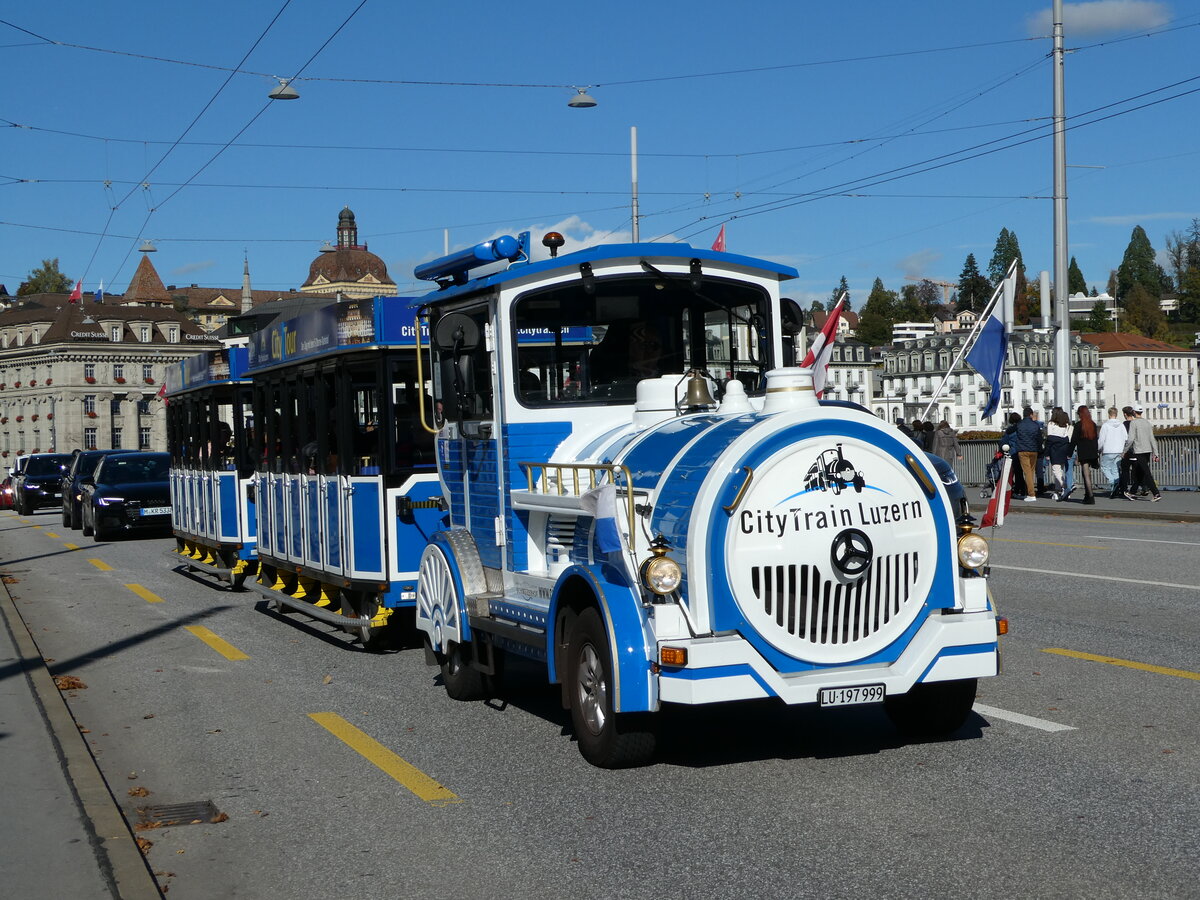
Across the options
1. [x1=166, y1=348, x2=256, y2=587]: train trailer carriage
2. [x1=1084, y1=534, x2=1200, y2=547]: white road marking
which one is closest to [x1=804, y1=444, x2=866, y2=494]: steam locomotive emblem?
[x1=166, y1=348, x2=256, y2=587]: train trailer carriage

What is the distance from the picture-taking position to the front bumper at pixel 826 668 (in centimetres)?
656

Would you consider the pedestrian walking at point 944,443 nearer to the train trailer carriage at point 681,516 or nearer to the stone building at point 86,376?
the train trailer carriage at point 681,516

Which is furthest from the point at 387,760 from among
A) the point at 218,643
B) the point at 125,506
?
the point at 125,506

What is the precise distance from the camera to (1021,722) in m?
7.92

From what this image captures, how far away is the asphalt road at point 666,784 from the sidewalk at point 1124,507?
13.0 metres


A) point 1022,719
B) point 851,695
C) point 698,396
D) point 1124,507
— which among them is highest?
point 698,396

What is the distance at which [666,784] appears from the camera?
691cm

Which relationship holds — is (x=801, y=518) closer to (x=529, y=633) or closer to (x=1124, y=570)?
(x=529, y=633)

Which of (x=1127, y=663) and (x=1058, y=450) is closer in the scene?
(x=1127, y=663)

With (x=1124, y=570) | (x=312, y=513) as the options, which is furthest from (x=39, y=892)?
(x=1124, y=570)

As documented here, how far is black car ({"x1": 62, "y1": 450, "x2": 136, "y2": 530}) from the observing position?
3362 cm

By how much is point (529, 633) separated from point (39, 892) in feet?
10.2

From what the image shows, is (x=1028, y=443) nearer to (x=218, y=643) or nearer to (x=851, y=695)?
(x=218, y=643)

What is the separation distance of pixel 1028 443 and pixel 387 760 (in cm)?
2342
